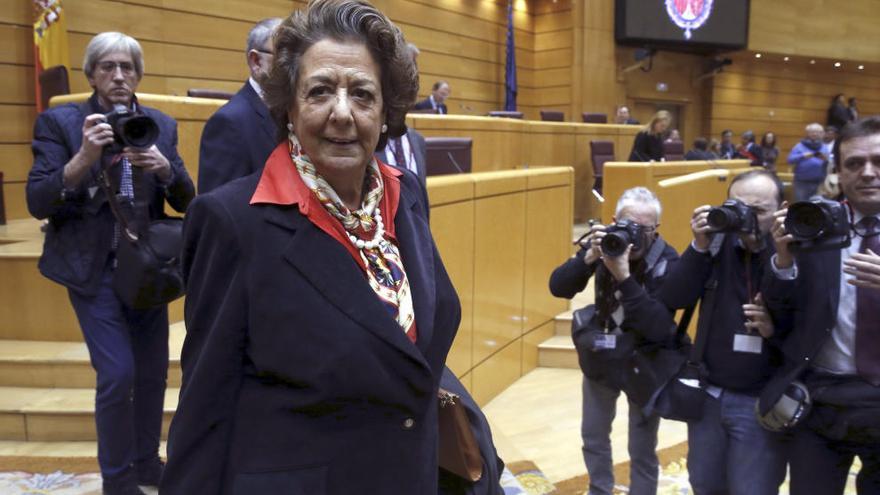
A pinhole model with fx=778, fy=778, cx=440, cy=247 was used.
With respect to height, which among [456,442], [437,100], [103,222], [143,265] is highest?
[437,100]

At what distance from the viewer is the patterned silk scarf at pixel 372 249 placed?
45.3 inches

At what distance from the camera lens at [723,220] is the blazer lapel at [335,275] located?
Answer: 1.29 m

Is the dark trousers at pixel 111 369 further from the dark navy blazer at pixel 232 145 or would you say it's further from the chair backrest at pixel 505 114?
the chair backrest at pixel 505 114

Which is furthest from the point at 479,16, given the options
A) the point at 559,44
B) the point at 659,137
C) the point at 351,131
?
the point at 351,131

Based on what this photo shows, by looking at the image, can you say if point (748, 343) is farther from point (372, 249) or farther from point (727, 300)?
point (372, 249)

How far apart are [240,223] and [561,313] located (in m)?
4.44

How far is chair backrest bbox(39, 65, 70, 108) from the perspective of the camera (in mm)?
5359

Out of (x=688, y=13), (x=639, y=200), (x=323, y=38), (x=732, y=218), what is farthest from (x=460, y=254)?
(x=688, y=13)

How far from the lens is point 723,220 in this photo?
6.91ft

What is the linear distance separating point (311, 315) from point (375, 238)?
19 centimetres

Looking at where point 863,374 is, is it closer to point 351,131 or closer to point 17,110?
point 351,131

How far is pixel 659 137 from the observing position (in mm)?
8250

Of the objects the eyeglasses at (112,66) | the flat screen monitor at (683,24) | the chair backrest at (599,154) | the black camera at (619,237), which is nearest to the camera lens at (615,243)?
the black camera at (619,237)

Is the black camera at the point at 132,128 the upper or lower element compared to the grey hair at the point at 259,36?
lower
